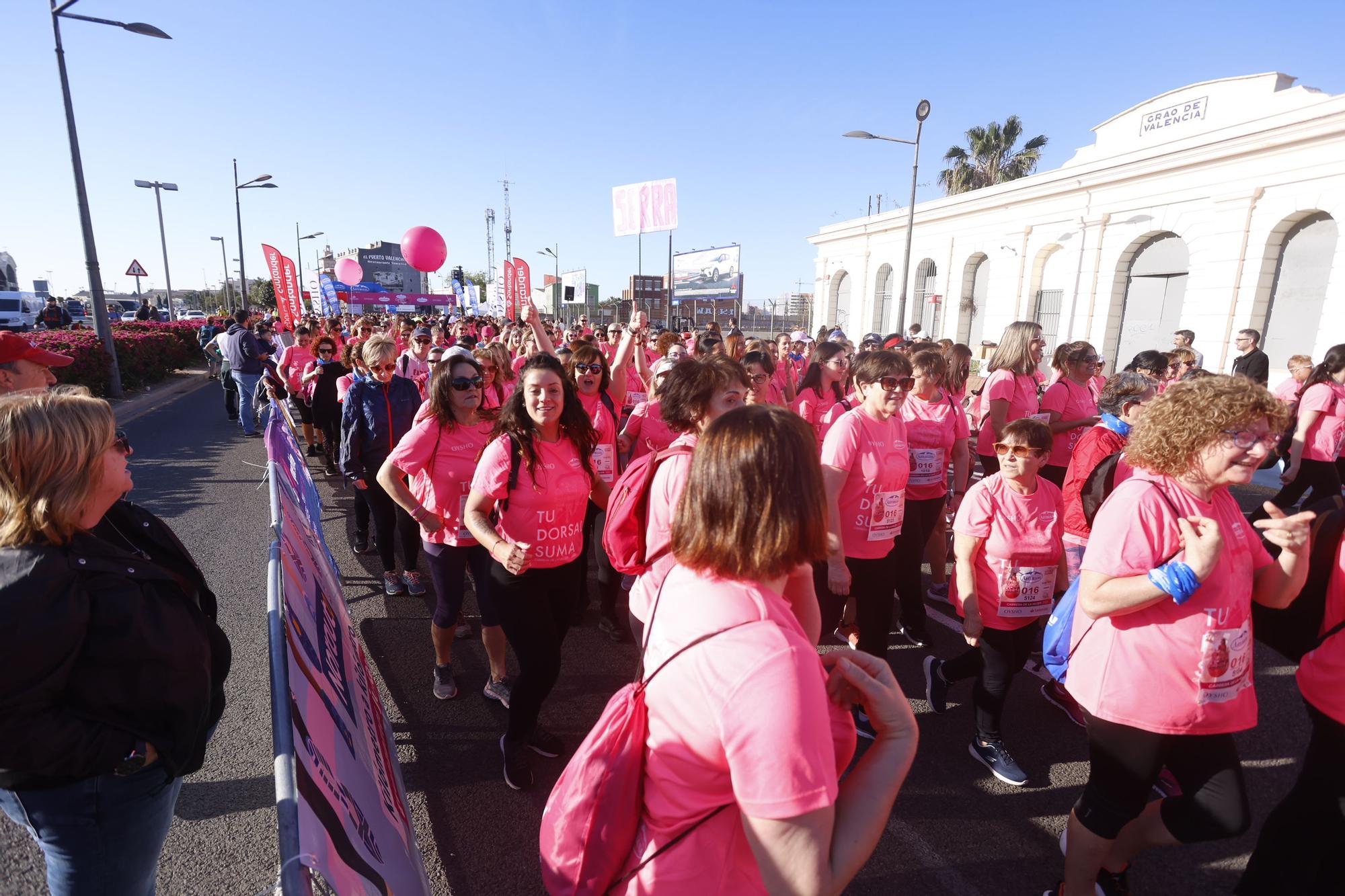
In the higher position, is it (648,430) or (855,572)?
(648,430)

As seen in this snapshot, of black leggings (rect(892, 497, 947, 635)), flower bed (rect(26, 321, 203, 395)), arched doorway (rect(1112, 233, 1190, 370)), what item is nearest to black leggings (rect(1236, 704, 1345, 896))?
black leggings (rect(892, 497, 947, 635))

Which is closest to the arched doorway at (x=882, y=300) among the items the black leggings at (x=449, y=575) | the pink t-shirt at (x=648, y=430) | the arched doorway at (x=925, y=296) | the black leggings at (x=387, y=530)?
the arched doorway at (x=925, y=296)

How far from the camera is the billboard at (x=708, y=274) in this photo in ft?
177

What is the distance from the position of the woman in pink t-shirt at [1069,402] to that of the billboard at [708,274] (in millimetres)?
47220

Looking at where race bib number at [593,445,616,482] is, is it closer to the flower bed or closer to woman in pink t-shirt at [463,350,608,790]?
woman in pink t-shirt at [463,350,608,790]

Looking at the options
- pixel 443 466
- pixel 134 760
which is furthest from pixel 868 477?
pixel 134 760

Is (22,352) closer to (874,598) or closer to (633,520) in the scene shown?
(633,520)

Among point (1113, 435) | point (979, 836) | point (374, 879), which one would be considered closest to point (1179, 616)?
point (979, 836)

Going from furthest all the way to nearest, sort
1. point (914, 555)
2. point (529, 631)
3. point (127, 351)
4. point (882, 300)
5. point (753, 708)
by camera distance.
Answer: point (882, 300)
point (127, 351)
point (914, 555)
point (529, 631)
point (753, 708)

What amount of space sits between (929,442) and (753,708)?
378 centimetres

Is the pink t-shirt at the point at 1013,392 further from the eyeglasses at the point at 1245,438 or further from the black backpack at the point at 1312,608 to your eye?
the eyeglasses at the point at 1245,438

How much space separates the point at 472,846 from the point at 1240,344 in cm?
942

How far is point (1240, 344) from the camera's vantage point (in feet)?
25.5

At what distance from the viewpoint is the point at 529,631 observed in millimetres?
2910
